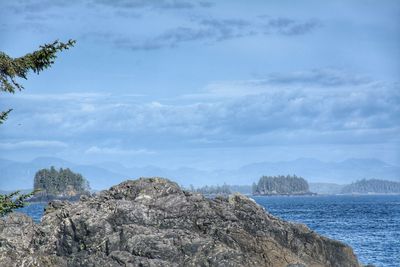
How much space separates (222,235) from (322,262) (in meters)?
7.47

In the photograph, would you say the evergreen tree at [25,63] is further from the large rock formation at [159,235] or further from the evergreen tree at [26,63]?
the large rock formation at [159,235]

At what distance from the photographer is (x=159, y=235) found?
37469 mm

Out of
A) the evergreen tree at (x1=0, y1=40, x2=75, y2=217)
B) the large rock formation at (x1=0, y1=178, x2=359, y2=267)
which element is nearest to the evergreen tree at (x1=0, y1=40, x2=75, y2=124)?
the evergreen tree at (x1=0, y1=40, x2=75, y2=217)

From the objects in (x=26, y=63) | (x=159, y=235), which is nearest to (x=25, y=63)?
(x=26, y=63)

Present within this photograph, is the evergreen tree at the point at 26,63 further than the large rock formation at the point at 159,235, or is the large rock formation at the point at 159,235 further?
the large rock formation at the point at 159,235

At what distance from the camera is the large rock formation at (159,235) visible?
36.4 m

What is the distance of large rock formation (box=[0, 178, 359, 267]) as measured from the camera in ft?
120

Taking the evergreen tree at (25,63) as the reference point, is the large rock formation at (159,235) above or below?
below

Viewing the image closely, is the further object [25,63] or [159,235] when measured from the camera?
[159,235]

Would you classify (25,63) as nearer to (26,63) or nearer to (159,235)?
(26,63)

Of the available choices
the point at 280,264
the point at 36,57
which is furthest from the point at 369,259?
the point at 36,57

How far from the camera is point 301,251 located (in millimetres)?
42375

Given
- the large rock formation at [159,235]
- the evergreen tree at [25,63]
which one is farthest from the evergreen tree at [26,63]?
the large rock formation at [159,235]

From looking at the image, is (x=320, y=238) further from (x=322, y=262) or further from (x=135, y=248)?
(x=135, y=248)
